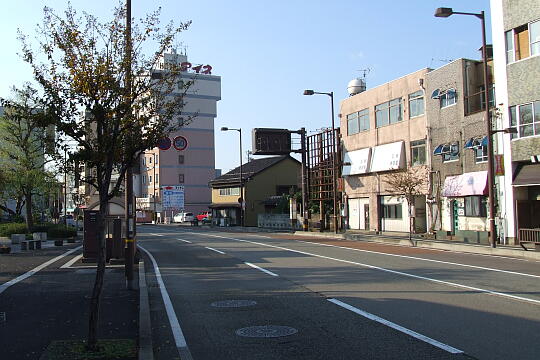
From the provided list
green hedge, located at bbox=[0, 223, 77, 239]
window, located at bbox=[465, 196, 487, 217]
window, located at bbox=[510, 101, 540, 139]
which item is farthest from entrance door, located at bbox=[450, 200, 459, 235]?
green hedge, located at bbox=[0, 223, 77, 239]

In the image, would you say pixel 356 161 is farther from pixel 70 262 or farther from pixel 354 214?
pixel 70 262

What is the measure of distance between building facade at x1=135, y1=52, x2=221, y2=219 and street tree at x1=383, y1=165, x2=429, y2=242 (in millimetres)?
62453

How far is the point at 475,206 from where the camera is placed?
30391mm

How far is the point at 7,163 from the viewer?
38000 millimetres

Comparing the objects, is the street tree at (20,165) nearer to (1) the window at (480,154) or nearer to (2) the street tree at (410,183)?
(2) the street tree at (410,183)

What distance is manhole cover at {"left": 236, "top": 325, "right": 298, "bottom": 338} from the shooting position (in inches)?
315

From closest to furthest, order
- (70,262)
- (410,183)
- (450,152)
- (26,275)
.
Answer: (26,275) < (70,262) < (450,152) < (410,183)

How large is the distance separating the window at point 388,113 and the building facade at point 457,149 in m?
3.77

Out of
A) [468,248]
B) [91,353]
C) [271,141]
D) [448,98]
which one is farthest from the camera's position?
[271,141]

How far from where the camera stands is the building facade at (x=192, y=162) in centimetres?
9688

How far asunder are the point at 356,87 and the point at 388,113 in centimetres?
694

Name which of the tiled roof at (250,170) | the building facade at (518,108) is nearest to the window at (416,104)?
the building facade at (518,108)

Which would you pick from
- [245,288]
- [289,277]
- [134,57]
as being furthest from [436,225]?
[134,57]

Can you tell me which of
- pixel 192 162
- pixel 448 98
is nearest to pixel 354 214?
pixel 448 98
